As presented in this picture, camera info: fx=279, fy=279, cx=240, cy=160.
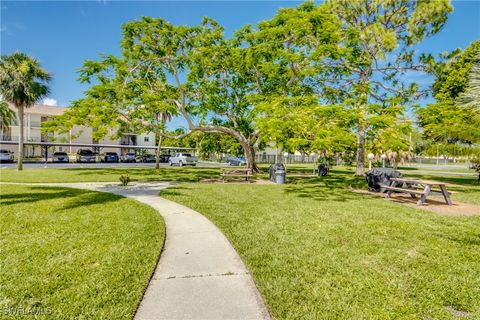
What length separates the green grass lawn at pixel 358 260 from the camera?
3377 mm

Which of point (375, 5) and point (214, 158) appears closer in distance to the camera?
point (375, 5)

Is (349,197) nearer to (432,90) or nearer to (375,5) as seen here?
(432,90)

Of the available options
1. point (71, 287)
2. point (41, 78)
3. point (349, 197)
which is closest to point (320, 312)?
point (71, 287)

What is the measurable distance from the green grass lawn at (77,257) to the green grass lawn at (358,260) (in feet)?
5.55

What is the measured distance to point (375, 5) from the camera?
837 inches

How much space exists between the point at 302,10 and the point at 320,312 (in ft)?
60.3

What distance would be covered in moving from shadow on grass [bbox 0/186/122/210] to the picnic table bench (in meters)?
7.52

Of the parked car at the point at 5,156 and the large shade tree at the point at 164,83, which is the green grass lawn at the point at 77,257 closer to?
the large shade tree at the point at 164,83

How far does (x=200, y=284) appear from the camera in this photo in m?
3.78

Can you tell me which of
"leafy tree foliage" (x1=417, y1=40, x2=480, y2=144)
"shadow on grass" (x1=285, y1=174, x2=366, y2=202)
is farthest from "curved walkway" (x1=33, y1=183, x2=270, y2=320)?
"leafy tree foliage" (x1=417, y1=40, x2=480, y2=144)

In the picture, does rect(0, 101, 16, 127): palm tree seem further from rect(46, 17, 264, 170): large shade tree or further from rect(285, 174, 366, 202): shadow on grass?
rect(285, 174, 366, 202): shadow on grass

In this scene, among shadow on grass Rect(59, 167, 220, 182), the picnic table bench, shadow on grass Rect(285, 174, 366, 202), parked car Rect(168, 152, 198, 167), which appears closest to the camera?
shadow on grass Rect(285, 174, 366, 202)

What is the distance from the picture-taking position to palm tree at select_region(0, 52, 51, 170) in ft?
72.9

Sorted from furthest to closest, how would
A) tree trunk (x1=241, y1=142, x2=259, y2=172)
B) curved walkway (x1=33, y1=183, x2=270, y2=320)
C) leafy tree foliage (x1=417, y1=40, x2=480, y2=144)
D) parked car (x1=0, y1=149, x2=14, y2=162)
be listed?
parked car (x1=0, y1=149, x2=14, y2=162) → tree trunk (x1=241, y1=142, x2=259, y2=172) → leafy tree foliage (x1=417, y1=40, x2=480, y2=144) → curved walkway (x1=33, y1=183, x2=270, y2=320)
